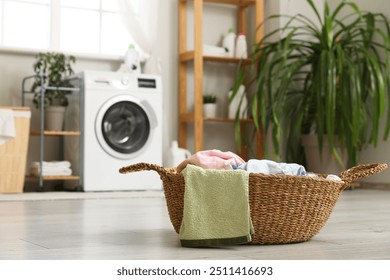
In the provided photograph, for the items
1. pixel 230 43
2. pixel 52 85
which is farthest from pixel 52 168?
pixel 230 43

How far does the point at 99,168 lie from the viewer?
4.89m

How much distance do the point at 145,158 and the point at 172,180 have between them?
10.2 ft

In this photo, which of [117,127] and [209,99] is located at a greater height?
[209,99]

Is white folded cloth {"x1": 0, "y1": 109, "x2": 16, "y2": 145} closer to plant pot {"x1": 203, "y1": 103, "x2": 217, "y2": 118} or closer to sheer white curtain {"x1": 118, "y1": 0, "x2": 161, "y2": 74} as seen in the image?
sheer white curtain {"x1": 118, "y1": 0, "x2": 161, "y2": 74}

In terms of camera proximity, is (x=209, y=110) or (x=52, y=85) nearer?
(x=52, y=85)

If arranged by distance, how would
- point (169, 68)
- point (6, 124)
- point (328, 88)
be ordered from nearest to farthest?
point (6, 124) < point (328, 88) < point (169, 68)

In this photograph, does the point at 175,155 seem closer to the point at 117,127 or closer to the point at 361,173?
the point at 117,127

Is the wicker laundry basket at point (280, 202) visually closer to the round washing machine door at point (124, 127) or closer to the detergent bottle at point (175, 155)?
the round washing machine door at point (124, 127)

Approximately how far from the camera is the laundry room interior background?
5051mm

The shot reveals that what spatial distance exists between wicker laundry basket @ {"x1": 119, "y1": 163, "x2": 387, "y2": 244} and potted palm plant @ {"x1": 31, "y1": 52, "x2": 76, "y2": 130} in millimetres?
3007

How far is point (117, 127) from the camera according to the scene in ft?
16.4

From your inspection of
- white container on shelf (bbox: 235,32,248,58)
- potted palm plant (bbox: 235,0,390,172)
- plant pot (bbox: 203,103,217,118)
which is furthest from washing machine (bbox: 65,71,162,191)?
white container on shelf (bbox: 235,32,248,58)

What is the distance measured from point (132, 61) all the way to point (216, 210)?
3.53 metres

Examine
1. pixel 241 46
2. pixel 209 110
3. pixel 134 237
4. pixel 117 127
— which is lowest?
pixel 134 237
